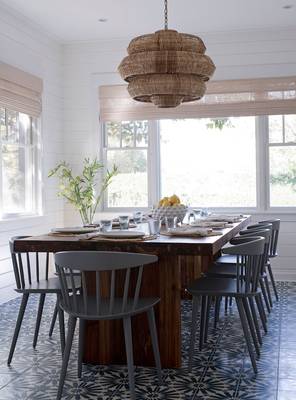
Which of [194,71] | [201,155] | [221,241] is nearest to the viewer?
[221,241]

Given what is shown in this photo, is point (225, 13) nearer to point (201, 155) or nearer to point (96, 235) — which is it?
point (201, 155)

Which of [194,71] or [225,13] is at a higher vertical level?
[225,13]

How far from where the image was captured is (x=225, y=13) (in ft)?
19.6

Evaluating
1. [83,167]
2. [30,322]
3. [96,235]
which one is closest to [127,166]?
[83,167]

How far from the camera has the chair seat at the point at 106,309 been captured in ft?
9.12

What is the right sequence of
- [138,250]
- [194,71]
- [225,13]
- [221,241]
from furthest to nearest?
[225,13] < [194,71] < [221,241] < [138,250]

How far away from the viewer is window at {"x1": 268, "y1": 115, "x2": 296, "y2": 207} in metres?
6.63

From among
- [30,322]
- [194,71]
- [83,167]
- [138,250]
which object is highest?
[194,71]

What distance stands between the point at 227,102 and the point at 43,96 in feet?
7.22

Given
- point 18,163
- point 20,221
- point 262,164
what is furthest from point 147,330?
point 262,164

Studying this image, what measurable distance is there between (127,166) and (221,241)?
12.8ft

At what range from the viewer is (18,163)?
6109 millimetres

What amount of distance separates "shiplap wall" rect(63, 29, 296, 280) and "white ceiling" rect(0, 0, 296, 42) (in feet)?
0.53

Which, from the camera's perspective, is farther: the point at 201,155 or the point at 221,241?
the point at 201,155
